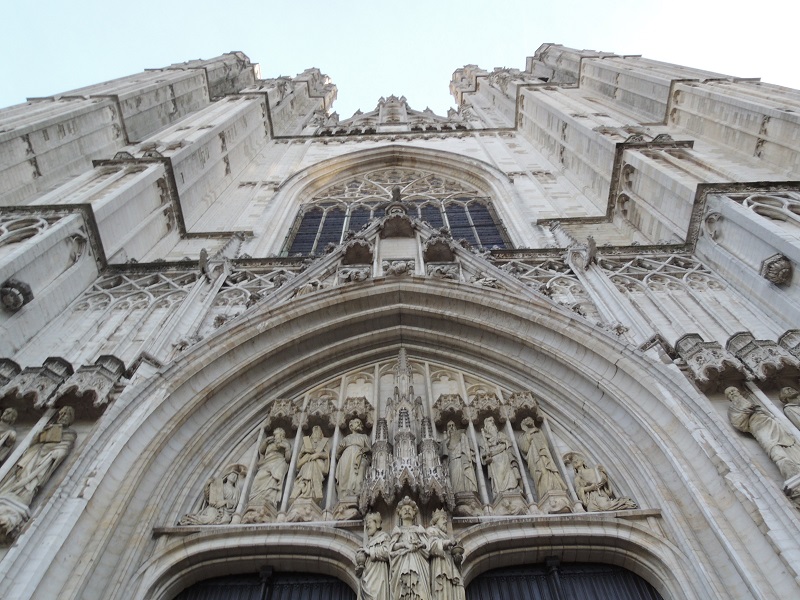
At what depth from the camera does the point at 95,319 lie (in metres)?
9.11

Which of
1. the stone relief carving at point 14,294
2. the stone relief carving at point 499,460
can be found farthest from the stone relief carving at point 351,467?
the stone relief carving at point 14,294

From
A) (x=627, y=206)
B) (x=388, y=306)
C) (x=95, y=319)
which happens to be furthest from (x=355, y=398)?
(x=627, y=206)

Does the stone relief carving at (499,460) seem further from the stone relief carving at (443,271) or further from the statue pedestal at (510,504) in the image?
the stone relief carving at (443,271)

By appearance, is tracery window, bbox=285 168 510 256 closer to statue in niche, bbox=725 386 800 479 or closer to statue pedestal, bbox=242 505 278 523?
statue in niche, bbox=725 386 800 479

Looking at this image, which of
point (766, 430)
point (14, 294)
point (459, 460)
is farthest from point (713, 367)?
point (14, 294)

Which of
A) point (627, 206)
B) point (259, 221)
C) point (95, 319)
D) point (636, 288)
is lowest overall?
point (95, 319)

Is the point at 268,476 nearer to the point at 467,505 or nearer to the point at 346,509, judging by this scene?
the point at 346,509

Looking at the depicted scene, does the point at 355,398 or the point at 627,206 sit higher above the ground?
the point at 627,206

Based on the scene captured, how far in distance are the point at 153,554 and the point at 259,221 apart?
33.1 ft

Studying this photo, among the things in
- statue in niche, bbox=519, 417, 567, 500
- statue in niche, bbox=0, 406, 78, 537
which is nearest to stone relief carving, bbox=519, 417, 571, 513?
statue in niche, bbox=519, 417, 567, 500

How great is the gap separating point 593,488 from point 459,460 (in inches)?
57.7

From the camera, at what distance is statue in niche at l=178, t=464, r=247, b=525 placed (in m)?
6.59

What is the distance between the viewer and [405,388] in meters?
8.18

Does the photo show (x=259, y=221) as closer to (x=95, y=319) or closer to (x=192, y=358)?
(x=95, y=319)
